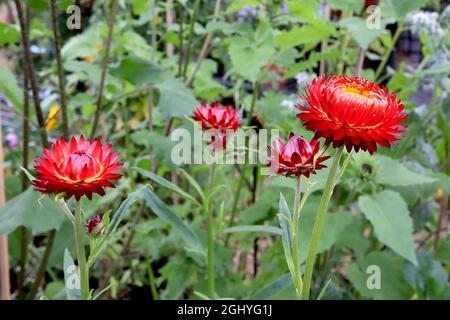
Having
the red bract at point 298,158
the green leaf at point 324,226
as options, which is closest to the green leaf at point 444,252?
the green leaf at point 324,226

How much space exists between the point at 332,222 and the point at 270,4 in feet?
1.16

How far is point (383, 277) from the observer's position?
0.89m

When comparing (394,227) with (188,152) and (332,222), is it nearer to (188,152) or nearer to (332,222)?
(332,222)

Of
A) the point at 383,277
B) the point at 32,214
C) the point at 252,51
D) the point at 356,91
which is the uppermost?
the point at 252,51

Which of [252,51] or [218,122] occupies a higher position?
[252,51]

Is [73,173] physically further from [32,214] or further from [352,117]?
[32,214]

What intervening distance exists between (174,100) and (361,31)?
26 cm

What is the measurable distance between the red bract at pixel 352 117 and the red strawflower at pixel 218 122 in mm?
189

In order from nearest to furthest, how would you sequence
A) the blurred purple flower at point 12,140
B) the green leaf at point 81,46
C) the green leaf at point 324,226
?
the green leaf at point 324,226 < the green leaf at point 81,46 < the blurred purple flower at point 12,140

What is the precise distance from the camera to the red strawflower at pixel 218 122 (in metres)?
0.55

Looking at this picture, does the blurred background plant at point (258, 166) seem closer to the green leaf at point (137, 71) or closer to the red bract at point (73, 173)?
the green leaf at point (137, 71)

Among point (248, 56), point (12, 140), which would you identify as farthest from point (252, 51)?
point (12, 140)
